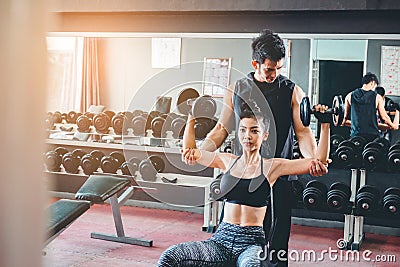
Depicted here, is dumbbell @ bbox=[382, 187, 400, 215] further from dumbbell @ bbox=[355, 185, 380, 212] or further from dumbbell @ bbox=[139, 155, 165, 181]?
dumbbell @ bbox=[139, 155, 165, 181]

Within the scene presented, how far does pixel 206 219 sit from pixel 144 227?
56cm

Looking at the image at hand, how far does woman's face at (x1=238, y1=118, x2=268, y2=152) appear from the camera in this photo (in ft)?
9.38

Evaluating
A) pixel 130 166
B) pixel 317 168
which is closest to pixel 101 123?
pixel 130 166

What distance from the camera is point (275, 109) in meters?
2.98

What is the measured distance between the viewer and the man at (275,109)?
2961 mm

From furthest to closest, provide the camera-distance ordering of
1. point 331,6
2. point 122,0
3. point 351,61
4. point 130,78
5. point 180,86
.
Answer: point 130,78, point 180,86, point 351,61, point 122,0, point 331,6

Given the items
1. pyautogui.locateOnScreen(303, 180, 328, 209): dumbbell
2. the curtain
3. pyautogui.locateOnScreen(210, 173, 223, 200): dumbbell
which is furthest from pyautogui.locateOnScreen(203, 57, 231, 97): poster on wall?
the curtain

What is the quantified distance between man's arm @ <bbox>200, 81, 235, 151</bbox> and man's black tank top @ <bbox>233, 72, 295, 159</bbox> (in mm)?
44

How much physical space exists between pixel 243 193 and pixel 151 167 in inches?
80.4

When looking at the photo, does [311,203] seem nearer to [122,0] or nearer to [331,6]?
[331,6]

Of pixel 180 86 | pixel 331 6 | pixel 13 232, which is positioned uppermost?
pixel 331 6

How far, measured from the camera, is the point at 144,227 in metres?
4.79

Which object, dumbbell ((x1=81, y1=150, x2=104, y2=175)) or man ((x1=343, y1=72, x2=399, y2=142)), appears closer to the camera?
man ((x1=343, y1=72, x2=399, y2=142))

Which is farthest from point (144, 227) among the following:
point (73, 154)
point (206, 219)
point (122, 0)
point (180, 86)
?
point (122, 0)
